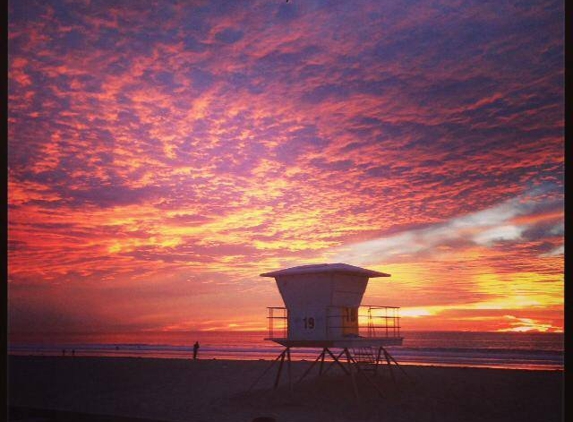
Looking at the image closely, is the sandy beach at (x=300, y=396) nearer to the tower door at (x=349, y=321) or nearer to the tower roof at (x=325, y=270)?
the tower door at (x=349, y=321)

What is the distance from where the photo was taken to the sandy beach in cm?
2077

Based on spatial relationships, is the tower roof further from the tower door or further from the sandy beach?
the sandy beach

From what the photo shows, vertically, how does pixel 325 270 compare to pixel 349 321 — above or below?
above

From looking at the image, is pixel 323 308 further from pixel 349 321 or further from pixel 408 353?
pixel 408 353

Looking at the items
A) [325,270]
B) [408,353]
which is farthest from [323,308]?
[408,353]

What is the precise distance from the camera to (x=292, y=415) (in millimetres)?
20531

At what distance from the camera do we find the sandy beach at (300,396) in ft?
68.1

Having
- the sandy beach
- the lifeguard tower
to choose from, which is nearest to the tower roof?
the lifeguard tower

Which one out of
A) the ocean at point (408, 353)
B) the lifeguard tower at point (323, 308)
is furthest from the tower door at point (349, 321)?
the ocean at point (408, 353)

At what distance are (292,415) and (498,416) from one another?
768cm

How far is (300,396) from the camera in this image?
80.0ft
